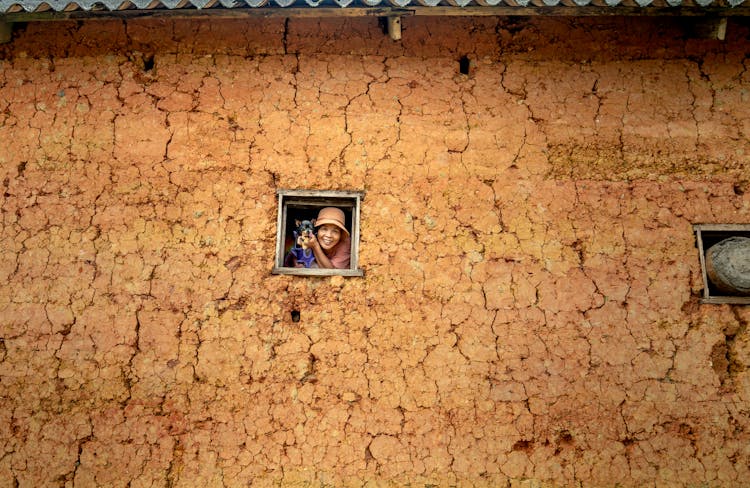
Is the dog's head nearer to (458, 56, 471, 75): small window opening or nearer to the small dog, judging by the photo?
the small dog

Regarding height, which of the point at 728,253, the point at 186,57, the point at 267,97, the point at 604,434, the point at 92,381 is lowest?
the point at 604,434

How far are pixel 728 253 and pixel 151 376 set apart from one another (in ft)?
14.7

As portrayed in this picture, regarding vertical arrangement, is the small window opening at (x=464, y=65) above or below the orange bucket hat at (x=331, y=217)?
above

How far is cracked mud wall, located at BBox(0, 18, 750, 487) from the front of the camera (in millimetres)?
4453

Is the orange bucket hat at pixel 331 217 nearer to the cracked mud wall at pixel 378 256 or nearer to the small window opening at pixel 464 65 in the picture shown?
the cracked mud wall at pixel 378 256

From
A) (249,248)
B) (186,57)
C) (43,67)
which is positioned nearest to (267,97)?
(186,57)

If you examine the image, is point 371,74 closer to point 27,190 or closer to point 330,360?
point 330,360

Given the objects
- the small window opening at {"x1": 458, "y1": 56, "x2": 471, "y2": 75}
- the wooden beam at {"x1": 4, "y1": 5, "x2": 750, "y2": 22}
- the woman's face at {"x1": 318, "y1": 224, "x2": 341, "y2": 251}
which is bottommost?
the woman's face at {"x1": 318, "y1": 224, "x2": 341, "y2": 251}

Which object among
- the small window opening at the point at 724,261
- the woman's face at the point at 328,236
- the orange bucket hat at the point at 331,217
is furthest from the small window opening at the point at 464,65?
the small window opening at the point at 724,261

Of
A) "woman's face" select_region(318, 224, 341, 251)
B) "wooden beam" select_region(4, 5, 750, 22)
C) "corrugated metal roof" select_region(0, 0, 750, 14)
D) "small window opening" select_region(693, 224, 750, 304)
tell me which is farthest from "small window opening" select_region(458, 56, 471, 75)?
"small window opening" select_region(693, 224, 750, 304)

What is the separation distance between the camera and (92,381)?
4535 millimetres

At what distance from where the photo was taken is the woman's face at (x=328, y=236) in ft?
15.8

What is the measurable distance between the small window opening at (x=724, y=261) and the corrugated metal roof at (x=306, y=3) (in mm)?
1712

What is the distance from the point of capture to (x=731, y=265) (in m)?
4.49
